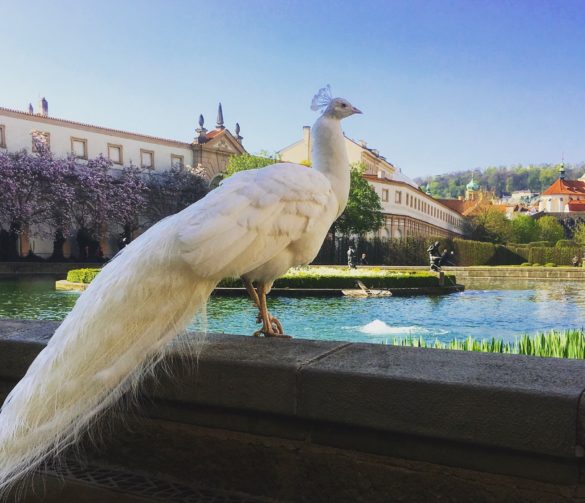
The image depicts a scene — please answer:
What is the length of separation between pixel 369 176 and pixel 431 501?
2399 inches

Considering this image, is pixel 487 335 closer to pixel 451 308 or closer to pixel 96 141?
pixel 451 308

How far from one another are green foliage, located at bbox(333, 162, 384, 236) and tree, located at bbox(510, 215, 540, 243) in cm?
3524

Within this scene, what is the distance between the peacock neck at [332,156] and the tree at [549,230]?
7641 cm

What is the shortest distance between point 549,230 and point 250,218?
80.2 metres

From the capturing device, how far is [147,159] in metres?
47.3

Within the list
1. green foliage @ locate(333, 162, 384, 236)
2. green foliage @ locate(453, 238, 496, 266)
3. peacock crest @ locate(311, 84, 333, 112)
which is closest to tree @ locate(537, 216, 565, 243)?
green foliage @ locate(453, 238, 496, 266)

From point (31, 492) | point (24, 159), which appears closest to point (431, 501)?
point (31, 492)

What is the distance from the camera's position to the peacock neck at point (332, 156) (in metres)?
3.64

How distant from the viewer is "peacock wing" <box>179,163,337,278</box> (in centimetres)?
254

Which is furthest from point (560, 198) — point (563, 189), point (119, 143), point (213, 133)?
point (119, 143)

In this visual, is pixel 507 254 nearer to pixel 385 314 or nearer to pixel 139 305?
pixel 385 314

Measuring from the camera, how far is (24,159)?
35.7 meters

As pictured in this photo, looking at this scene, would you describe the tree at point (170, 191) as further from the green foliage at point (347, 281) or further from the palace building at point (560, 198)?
the palace building at point (560, 198)

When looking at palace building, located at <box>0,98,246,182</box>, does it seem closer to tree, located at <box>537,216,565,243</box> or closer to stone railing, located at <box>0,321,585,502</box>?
stone railing, located at <box>0,321,585,502</box>
